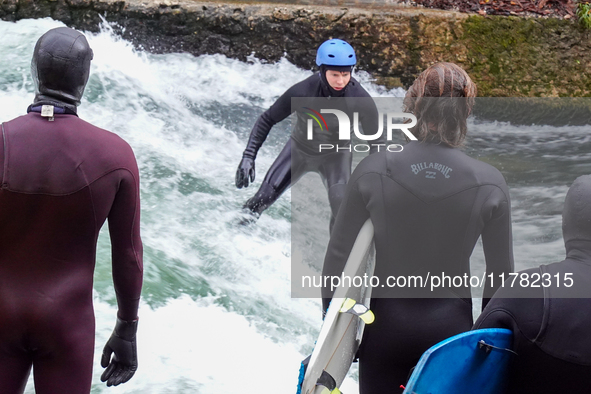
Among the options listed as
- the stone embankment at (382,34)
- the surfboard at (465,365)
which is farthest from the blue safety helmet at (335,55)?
the stone embankment at (382,34)

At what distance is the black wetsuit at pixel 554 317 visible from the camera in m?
1.46

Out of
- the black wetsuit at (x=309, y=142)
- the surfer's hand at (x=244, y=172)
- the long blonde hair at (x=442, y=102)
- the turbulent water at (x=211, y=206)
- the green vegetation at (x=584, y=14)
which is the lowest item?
the turbulent water at (x=211, y=206)

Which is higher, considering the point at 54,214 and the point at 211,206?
the point at 54,214

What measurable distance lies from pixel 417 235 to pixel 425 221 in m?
0.05

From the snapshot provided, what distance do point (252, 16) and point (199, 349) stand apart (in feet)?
16.9

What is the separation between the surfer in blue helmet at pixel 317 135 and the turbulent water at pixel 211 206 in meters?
0.65

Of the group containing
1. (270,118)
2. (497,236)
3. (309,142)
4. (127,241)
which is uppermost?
(497,236)

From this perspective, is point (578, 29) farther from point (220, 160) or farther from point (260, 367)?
point (260, 367)

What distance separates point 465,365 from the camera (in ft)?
5.27

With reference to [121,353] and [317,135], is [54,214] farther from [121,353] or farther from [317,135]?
[317,135]

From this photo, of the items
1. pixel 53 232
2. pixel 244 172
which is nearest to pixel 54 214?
pixel 53 232

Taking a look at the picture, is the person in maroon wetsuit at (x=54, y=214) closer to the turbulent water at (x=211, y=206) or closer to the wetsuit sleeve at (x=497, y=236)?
the wetsuit sleeve at (x=497, y=236)

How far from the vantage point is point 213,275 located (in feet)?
15.5

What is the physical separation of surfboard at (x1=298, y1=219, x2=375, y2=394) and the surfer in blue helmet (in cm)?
187
